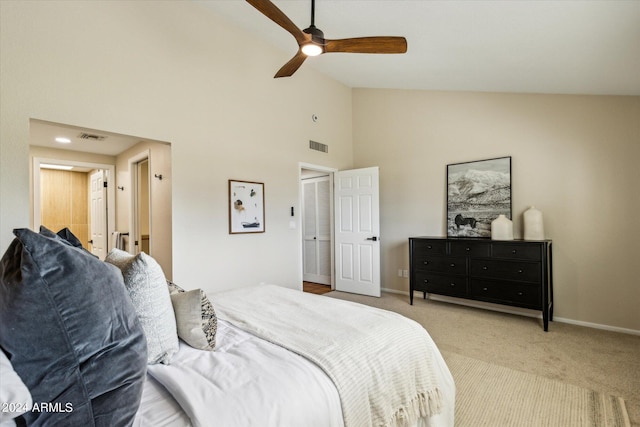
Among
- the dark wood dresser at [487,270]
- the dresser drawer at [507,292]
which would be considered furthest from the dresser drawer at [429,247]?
the dresser drawer at [507,292]

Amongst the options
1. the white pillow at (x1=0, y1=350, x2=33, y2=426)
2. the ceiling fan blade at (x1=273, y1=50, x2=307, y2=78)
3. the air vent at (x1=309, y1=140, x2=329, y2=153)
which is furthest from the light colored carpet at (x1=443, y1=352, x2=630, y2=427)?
the air vent at (x1=309, y1=140, x2=329, y2=153)

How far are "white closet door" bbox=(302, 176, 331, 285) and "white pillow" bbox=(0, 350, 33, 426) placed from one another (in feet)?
16.7

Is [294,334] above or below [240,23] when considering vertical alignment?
below

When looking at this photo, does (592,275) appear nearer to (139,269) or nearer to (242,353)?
(242,353)

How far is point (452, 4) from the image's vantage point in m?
2.50

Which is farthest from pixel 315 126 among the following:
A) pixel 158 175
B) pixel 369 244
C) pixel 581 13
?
pixel 581 13

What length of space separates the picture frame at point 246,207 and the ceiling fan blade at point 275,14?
198cm

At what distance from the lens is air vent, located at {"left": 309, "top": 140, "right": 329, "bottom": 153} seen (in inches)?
191

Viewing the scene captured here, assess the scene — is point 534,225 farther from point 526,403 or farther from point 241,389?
point 241,389

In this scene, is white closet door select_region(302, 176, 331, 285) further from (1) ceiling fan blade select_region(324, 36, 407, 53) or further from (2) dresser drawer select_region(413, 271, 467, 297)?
(1) ceiling fan blade select_region(324, 36, 407, 53)

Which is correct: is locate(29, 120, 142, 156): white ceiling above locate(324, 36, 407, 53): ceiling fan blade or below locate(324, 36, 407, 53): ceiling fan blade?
below

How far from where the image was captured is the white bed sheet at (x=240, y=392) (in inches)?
37.1

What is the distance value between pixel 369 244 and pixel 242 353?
3753mm

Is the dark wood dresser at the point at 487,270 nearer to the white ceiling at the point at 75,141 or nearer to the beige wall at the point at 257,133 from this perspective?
the beige wall at the point at 257,133
